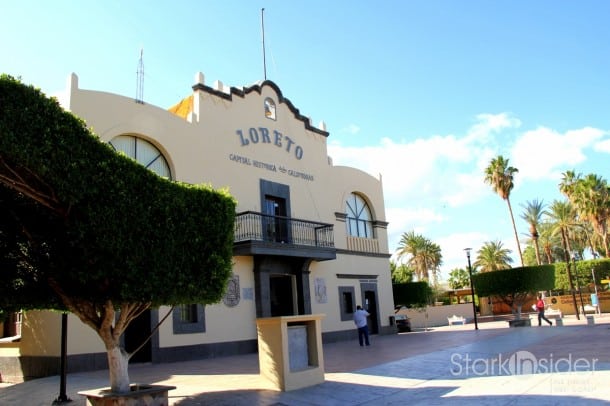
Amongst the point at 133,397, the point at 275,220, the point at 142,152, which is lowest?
the point at 133,397

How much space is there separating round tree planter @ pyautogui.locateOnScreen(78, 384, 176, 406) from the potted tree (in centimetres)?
2295

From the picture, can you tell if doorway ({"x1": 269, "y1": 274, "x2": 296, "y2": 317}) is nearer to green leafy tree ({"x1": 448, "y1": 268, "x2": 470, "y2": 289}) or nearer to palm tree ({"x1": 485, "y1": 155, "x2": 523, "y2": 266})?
palm tree ({"x1": 485, "y1": 155, "x2": 523, "y2": 266})

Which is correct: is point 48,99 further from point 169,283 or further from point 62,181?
point 169,283

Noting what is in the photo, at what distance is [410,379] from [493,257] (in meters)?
53.0

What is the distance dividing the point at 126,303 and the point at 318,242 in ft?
44.4

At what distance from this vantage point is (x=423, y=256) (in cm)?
6075

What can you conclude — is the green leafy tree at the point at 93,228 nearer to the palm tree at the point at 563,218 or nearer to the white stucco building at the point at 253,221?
the white stucco building at the point at 253,221

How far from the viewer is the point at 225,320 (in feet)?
56.9

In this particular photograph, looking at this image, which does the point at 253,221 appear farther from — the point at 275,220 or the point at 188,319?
the point at 188,319

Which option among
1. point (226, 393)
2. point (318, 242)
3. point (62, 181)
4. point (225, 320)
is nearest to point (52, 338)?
point (225, 320)

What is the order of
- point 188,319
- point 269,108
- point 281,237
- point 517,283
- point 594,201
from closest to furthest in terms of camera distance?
point 188,319, point 281,237, point 269,108, point 517,283, point 594,201

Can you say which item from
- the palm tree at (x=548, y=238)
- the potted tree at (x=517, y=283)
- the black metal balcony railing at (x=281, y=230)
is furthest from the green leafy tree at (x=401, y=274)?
the black metal balcony railing at (x=281, y=230)

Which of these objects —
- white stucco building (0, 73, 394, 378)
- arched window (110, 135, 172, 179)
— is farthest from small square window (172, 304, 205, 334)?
arched window (110, 135, 172, 179)

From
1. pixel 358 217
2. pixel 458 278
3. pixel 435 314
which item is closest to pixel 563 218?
pixel 435 314
